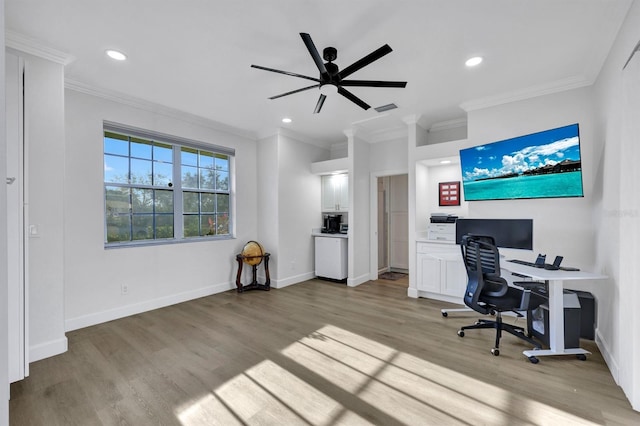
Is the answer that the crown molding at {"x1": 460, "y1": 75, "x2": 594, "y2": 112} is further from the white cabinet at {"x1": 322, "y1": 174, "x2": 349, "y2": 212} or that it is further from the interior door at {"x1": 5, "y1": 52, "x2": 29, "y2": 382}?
the interior door at {"x1": 5, "y1": 52, "x2": 29, "y2": 382}

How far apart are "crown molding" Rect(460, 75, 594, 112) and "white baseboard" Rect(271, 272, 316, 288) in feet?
12.5

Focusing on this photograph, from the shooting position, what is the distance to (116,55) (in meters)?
2.69

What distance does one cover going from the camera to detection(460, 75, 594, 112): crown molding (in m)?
3.11

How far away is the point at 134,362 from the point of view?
2.50 metres

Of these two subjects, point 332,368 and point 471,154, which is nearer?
point 332,368

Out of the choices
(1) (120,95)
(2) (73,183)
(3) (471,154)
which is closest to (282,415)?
(2) (73,183)

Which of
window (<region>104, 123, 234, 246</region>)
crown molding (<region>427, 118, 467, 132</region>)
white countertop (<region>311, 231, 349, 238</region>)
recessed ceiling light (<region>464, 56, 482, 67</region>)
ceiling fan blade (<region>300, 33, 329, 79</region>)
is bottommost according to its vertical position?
white countertop (<region>311, 231, 349, 238</region>)

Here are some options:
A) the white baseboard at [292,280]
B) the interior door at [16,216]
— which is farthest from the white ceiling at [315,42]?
the white baseboard at [292,280]

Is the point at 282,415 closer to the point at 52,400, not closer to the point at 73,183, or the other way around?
the point at 52,400

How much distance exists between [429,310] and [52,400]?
3.79 meters

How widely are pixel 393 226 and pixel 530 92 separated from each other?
12.0ft

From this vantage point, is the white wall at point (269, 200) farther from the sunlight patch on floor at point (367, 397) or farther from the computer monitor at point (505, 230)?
the computer monitor at point (505, 230)

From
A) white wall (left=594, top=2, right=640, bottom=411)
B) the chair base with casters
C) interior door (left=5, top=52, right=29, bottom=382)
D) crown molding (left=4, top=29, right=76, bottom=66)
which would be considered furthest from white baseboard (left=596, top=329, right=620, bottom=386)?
crown molding (left=4, top=29, right=76, bottom=66)

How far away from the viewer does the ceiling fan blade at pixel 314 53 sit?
201 centimetres
